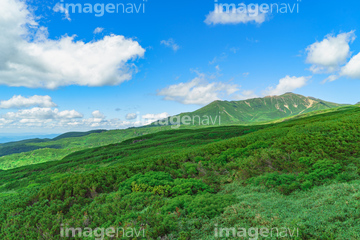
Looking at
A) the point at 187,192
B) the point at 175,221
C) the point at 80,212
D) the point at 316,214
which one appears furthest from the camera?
the point at 187,192

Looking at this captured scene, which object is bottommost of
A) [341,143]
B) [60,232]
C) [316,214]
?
[60,232]

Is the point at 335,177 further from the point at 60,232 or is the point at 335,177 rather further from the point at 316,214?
the point at 60,232

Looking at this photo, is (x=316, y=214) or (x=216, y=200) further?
(x=216, y=200)

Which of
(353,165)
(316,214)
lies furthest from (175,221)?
(353,165)

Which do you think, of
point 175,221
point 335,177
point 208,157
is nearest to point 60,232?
point 175,221

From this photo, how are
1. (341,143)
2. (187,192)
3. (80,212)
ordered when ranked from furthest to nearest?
(341,143), (187,192), (80,212)

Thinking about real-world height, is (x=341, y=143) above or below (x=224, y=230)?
above

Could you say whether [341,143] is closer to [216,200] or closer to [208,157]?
[208,157]
